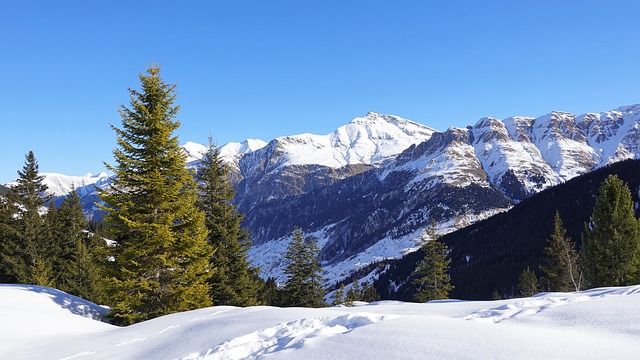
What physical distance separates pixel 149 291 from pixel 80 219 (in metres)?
32.8

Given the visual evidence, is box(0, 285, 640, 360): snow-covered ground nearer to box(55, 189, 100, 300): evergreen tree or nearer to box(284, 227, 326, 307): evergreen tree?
box(284, 227, 326, 307): evergreen tree

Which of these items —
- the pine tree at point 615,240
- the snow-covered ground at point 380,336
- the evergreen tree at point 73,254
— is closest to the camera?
the snow-covered ground at point 380,336

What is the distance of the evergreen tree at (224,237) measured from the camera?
82.3ft

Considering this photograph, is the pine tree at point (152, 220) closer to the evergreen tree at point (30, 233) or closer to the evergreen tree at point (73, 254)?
the evergreen tree at point (30, 233)

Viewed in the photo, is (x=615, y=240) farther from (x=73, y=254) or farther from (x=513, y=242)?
(x=513, y=242)

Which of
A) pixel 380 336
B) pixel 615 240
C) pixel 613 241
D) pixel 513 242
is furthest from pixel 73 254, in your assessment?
pixel 513 242

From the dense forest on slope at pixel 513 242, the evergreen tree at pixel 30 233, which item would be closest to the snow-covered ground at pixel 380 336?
the evergreen tree at pixel 30 233

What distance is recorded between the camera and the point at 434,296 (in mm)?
42094

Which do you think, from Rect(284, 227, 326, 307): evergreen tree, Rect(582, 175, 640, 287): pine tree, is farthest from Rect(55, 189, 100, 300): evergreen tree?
Rect(582, 175, 640, 287): pine tree

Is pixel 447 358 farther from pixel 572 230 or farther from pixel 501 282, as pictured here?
pixel 572 230

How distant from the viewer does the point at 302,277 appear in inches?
1491

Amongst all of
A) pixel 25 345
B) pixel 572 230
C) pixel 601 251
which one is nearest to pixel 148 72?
pixel 25 345

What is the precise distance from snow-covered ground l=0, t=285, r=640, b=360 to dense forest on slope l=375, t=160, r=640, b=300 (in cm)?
14253

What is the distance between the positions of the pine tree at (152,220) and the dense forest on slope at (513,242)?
138 m
